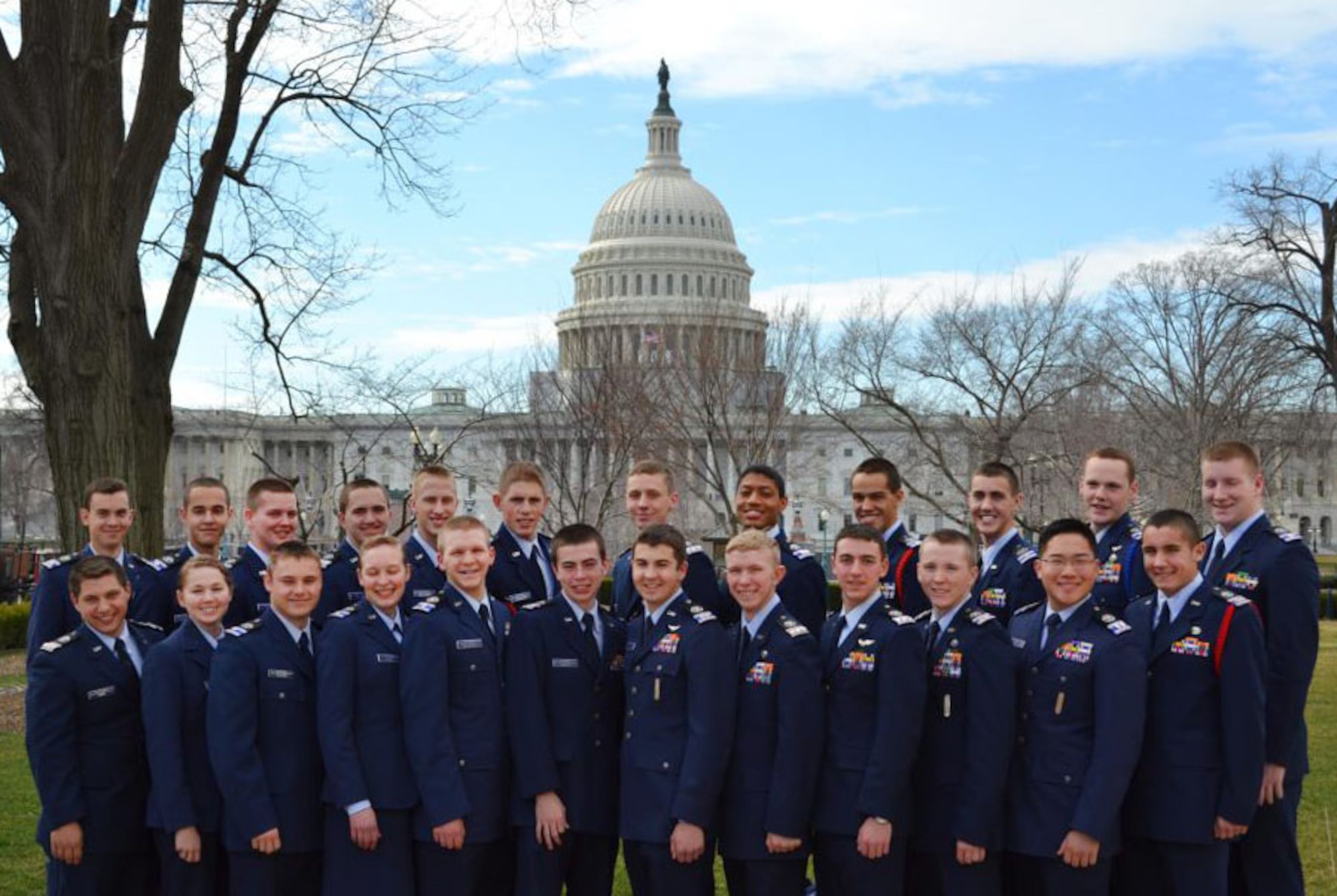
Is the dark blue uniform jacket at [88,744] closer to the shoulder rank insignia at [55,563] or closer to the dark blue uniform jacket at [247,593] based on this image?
the dark blue uniform jacket at [247,593]

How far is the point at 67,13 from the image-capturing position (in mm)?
10578

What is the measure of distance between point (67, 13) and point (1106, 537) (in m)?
8.30

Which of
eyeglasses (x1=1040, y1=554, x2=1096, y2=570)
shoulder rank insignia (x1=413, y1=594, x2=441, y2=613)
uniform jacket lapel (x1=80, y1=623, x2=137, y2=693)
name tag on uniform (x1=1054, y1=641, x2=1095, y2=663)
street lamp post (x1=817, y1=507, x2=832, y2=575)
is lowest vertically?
uniform jacket lapel (x1=80, y1=623, x2=137, y2=693)

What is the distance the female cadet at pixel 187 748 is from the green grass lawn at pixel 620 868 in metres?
2.58

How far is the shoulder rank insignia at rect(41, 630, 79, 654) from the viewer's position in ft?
19.9

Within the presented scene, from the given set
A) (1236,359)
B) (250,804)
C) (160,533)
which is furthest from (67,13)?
(1236,359)

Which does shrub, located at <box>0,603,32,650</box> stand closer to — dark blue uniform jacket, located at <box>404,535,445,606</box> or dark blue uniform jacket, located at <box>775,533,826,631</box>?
dark blue uniform jacket, located at <box>404,535,445,606</box>

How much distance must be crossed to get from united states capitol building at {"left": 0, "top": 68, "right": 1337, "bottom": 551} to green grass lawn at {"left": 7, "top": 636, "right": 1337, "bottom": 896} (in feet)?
8.28

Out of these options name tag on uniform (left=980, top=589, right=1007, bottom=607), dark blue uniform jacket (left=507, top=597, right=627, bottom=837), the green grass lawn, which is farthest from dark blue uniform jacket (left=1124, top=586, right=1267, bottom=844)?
the green grass lawn

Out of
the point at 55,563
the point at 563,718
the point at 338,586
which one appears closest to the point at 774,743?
the point at 563,718

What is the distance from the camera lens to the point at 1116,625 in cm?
570

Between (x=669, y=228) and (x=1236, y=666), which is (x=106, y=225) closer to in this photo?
(x=1236, y=666)

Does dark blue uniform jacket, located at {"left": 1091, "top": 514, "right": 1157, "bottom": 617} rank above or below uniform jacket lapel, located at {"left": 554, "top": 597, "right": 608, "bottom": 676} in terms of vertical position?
above

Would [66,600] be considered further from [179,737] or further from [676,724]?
[676,724]
